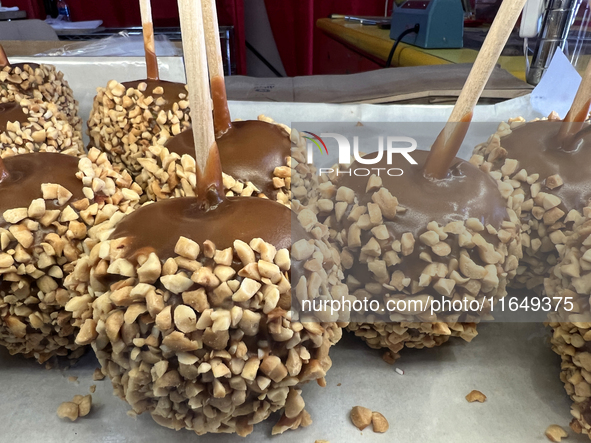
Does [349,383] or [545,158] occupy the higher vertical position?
[545,158]

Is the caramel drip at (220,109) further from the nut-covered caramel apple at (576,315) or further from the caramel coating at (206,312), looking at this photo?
the nut-covered caramel apple at (576,315)

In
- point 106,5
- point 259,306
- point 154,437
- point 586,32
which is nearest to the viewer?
point 259,306

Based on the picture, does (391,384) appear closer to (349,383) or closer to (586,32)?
(349,383)

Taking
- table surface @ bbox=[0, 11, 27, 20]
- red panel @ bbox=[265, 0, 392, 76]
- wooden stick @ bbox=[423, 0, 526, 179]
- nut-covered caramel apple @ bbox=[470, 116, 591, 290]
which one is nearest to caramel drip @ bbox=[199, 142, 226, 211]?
wooden stick @ bbox=[423, 0, 526, 179]

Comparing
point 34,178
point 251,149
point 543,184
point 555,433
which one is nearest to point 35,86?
point 34,178

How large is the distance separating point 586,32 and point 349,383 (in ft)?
3.02

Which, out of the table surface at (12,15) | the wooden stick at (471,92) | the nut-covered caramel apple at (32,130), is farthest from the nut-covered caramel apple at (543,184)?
the table surface at (12,15)

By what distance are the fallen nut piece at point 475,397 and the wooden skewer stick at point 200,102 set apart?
0.40 m

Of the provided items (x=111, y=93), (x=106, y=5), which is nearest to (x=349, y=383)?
(x=111, y=93)

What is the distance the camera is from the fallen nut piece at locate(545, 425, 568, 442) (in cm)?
54

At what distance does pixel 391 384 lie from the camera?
0.62 m

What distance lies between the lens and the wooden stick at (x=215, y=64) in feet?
1.85

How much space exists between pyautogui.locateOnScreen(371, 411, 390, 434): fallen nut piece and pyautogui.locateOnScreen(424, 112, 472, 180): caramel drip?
30 centimetres

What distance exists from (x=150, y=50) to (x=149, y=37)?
0.04 metres
